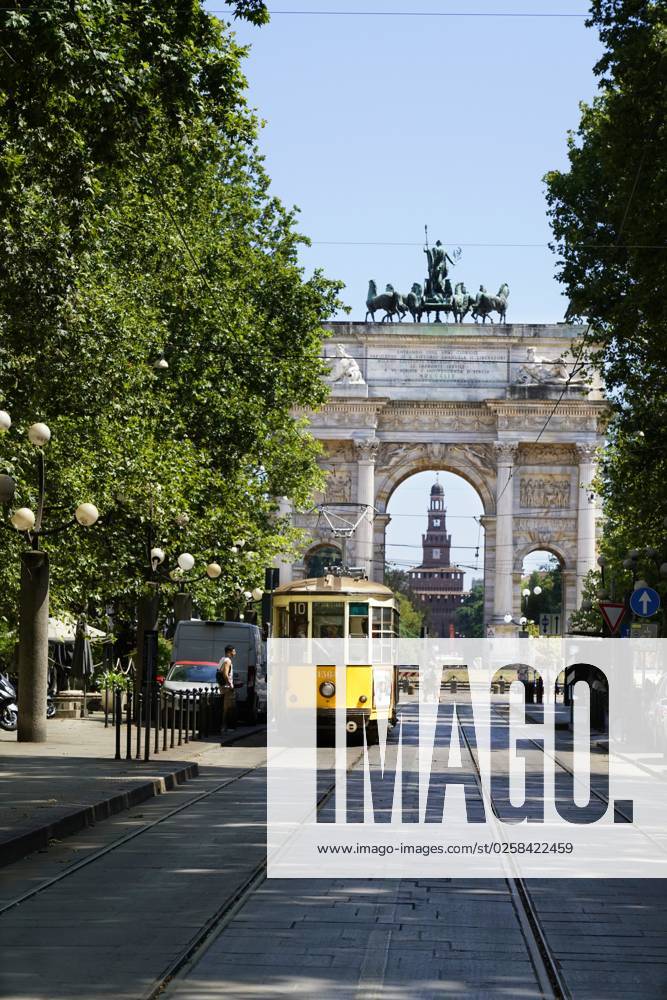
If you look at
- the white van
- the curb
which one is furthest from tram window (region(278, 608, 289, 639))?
the white van

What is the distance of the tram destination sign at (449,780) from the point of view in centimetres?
1170

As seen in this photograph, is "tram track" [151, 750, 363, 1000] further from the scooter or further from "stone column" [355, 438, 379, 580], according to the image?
"stone column" [355, 438, 379, 580]

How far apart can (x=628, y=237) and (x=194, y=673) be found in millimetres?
14170

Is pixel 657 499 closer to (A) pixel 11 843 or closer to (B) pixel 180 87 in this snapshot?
(B) pixel 180 87

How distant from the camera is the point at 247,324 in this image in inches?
1398

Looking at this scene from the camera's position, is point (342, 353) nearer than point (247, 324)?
No

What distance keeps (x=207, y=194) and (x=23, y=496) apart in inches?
413

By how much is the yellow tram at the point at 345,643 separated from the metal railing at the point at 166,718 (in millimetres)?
1736

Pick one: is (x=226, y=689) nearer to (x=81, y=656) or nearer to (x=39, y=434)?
(x=39, y=434)

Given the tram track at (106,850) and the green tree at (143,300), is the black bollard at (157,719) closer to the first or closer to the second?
the tram track at (106,850)

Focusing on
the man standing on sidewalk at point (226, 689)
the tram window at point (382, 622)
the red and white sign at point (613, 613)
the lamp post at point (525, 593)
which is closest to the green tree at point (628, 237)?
the red and white sign at point (613, 613)

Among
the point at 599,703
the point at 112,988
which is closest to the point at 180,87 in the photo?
the point at 112,988

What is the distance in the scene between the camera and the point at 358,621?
2592 cm

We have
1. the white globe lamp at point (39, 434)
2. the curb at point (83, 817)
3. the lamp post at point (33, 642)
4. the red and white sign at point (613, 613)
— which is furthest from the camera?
the red and white sign at point (613, 613)
